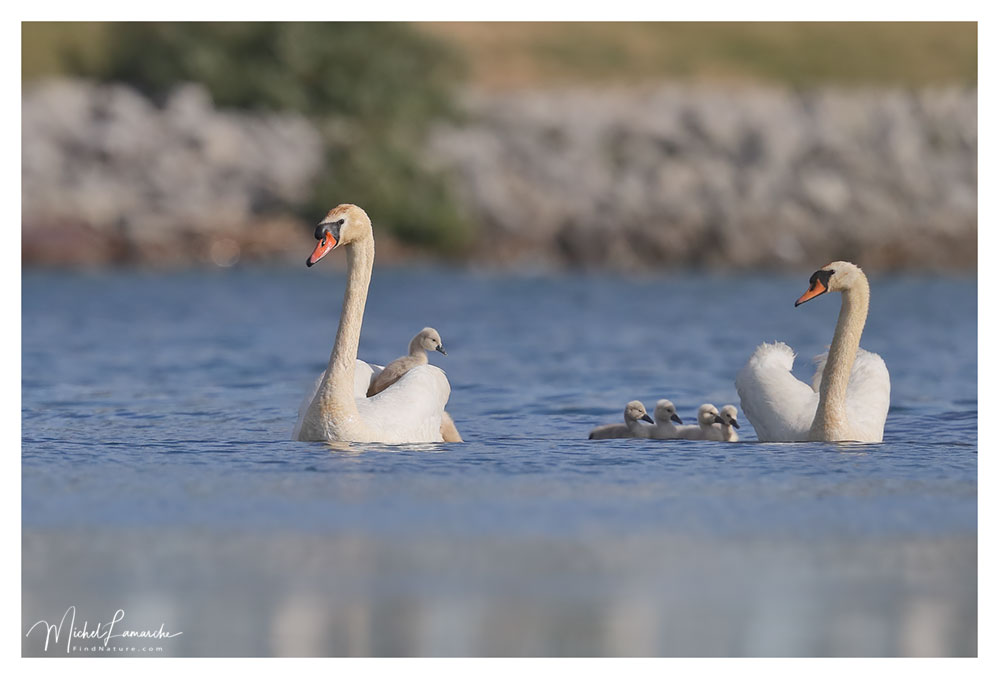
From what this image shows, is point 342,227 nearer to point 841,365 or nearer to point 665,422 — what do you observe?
point 665,422

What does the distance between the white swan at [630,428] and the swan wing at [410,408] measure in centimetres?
115

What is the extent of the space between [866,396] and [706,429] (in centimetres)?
107

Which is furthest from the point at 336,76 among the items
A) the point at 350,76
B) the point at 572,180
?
the point at 572,180

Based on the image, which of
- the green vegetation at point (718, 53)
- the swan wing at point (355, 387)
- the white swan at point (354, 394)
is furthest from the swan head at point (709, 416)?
the green vegetation at point (718, 53)

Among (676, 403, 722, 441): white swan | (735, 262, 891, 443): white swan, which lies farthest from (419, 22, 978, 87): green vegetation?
(735, 262, 891, 443): white swan

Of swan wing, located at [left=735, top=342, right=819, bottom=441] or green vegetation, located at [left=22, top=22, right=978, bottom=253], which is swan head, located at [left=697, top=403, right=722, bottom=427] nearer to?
swan wing, located at [left=735, top=342, right=819, bottom=441]

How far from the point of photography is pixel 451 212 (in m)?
29.0

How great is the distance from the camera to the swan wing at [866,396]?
9.88m

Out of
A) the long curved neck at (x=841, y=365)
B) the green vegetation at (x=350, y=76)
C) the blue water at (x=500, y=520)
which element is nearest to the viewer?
the blue water at (x=500, y=520)

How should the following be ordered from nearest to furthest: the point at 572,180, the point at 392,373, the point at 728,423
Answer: the point at 728,423 < the point at 392,373 < the point at 572,180

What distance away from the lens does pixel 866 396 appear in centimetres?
1023

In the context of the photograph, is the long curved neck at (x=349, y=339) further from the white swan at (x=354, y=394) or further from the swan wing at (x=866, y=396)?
the swan wing at (x=866, y=396)

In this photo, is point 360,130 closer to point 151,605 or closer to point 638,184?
point 638,184

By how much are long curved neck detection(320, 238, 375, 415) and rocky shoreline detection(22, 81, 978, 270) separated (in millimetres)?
17794
